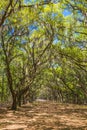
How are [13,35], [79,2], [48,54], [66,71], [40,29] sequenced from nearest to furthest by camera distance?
[79,2], [13,35], [40,29], [48,54], [66,71]

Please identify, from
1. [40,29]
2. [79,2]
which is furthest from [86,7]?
[40,29]

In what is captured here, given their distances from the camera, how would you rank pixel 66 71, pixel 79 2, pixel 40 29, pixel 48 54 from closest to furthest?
pixel 79 2 < pixel 40 29 < pixel 48 54 < pixel 66 71

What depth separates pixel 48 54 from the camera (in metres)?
31.0

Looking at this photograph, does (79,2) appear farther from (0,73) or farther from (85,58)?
(0,73)

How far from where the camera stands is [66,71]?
45.8 metres

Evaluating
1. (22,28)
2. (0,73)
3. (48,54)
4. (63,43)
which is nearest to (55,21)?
(22,28)

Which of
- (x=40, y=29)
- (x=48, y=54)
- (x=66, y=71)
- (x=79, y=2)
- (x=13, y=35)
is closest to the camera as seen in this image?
(x=79, y=2)

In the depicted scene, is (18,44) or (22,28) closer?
(22,28)

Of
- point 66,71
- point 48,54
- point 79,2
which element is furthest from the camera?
point 66,71

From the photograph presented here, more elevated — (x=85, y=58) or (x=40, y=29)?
(x=40, y=29)

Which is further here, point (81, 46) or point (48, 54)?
point (48, 54)

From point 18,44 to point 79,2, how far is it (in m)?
12.7

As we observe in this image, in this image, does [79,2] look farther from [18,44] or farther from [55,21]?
[18,44]

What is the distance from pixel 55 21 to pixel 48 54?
22.6 feet
